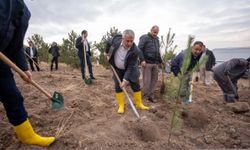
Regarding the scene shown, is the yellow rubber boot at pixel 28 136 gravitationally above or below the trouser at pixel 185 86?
below

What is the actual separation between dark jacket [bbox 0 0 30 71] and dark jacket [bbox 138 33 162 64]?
293 cm

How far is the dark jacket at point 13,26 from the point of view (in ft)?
6.15

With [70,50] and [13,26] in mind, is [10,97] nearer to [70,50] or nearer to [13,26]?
[13,26]

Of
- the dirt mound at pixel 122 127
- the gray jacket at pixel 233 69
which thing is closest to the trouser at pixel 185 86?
the dirt mound at pixel 122 127

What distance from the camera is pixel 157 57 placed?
193 inches

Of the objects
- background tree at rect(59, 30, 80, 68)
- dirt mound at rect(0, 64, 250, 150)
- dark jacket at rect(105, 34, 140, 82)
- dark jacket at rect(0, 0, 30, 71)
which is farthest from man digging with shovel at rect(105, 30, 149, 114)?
background tree at rect(59, 30, 80, 68)

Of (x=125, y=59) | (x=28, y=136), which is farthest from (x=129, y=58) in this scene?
(x=28, y=136)

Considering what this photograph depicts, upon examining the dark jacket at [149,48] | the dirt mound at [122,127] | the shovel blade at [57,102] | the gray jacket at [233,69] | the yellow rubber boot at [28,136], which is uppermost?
the dark jacket at [149,48]

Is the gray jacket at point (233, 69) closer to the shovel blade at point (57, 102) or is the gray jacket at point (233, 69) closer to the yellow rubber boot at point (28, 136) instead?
the shovel blade at point (57, 102)

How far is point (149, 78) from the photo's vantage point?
16.0 ft

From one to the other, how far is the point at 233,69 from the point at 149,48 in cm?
216

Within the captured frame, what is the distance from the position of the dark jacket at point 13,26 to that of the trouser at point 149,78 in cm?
302

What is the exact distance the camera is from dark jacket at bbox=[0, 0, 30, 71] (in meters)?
1.87

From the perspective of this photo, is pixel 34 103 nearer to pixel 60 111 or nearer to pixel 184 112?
pixel 60 111
